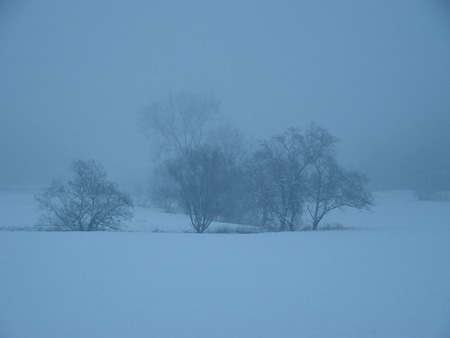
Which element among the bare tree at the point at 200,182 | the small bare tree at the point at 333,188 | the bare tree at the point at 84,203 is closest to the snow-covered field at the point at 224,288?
the small bare tree at the point at 333,188

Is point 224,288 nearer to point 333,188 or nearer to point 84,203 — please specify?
point 333,188

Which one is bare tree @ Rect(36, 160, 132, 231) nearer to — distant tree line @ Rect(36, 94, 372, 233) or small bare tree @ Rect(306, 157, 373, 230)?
distant tree line @ Rect(36, 94, 372, 233)

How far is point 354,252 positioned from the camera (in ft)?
45.5

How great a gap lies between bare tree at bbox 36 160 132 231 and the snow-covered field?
6394 mm

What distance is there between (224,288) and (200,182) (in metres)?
16.2

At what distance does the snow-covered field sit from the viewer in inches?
288

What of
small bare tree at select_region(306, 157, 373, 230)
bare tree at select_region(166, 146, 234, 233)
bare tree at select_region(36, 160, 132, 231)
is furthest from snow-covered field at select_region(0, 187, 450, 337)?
bare tree at select_region(166, 146, 234, 233)

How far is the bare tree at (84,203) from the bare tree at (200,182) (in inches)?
181

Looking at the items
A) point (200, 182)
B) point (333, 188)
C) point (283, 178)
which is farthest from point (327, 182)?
point (200, 182)

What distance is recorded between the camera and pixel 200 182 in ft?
83.9

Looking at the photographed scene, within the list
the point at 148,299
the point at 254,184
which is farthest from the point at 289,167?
the point at 148,299

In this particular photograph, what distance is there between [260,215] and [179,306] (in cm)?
1887

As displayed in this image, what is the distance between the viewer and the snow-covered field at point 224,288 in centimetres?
732

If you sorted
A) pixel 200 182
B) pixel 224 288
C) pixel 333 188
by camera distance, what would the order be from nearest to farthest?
pixel 224 288 → pixel 333 188 → pixel 200 182
